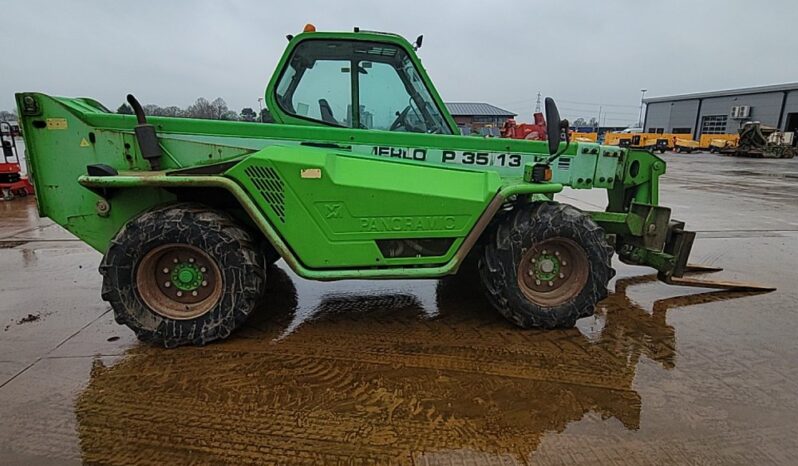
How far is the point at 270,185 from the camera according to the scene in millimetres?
3141

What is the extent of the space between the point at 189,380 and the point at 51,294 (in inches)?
96.5

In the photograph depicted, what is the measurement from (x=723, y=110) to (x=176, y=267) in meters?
58.6

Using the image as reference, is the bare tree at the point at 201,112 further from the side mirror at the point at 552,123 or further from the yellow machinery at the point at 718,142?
the yellow machinery at the point at 718,142

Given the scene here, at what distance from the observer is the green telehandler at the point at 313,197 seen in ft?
10.4

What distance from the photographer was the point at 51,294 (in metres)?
4.32

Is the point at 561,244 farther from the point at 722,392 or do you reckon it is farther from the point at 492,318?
the point at 722,392

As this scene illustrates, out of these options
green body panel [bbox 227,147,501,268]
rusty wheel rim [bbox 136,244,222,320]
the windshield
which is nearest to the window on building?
the windshield

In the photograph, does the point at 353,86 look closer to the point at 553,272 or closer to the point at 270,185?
the point at 270,185

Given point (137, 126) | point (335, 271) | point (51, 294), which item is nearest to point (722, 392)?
point (335, 271)

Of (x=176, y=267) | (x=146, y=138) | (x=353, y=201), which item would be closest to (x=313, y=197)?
(x=353, y=201)

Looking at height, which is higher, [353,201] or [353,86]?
[353,86]

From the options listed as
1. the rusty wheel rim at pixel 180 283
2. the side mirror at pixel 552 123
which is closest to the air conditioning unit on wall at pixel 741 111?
the side mirror at pixel 552 123

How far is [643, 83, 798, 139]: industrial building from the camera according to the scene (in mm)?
41500

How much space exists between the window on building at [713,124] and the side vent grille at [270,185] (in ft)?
186
